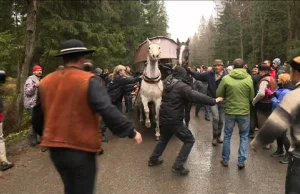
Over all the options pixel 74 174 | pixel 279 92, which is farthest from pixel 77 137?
pixel 279 92

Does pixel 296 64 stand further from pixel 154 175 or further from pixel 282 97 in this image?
pixel 154 175

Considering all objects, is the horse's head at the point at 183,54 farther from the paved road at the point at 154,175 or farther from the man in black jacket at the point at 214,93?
the paved road at the point at 154,175

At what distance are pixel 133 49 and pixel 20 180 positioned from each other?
16.0 metres

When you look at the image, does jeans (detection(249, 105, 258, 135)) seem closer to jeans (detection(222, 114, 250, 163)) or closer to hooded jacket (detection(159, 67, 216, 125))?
jeans (detection(222, 114, 250, 163))

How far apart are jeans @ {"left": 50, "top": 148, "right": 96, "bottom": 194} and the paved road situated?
2195 millimetres

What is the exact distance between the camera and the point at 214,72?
832 cm

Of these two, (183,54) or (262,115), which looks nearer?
(262,115)

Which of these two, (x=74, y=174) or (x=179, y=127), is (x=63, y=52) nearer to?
(x=74, y=174)

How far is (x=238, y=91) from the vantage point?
20.0 ft

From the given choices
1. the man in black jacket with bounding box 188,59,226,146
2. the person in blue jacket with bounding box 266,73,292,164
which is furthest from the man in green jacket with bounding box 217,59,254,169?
the man in black jacket with bounding box 188,59,226,146

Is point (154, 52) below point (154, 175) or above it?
above

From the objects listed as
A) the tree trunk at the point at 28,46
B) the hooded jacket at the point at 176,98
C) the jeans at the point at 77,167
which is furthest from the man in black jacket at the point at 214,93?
the jeans at the point at 77,167

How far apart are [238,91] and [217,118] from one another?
212 cm

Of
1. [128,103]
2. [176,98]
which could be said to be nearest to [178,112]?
[176,98]
